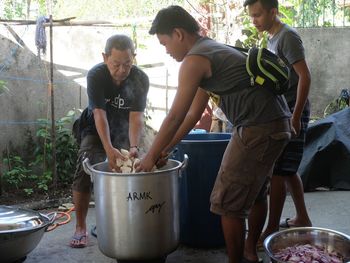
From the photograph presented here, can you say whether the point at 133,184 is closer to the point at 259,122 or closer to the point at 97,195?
the point at 97,195

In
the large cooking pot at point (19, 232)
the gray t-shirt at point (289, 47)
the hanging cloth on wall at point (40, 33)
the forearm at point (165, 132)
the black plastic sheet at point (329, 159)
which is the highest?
the hanging cloth on wall at point (40, 33)

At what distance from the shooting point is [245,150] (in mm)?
2582

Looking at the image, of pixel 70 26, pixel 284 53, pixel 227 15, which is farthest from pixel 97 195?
pixel 227 15

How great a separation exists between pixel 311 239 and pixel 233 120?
937mm

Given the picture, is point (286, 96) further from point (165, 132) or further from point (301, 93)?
point (165, 132)

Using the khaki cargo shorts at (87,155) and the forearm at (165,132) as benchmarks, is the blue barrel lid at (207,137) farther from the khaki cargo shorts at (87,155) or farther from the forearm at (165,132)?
the forearm at (165,132)

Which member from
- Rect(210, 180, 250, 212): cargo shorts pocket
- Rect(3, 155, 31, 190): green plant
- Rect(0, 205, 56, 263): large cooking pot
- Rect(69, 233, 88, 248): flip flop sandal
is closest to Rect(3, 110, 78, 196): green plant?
Rect(3, 155, 31, 190): green plant

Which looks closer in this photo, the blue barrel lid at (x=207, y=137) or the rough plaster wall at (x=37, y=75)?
the blue barrel lid at (x=207, y=137)

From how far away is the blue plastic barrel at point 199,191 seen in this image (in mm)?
3330

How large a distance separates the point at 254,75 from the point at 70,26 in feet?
12.5

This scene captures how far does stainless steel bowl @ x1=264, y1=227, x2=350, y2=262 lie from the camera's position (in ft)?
8.66

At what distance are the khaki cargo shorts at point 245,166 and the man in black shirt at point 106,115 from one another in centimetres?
93

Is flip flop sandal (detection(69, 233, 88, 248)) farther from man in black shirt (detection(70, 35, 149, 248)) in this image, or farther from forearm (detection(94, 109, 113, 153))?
forearm (detection(94, 109, 113, 153))

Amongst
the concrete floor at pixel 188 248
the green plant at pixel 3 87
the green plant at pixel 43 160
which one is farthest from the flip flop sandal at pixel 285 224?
the green plant at pixel 3 87
